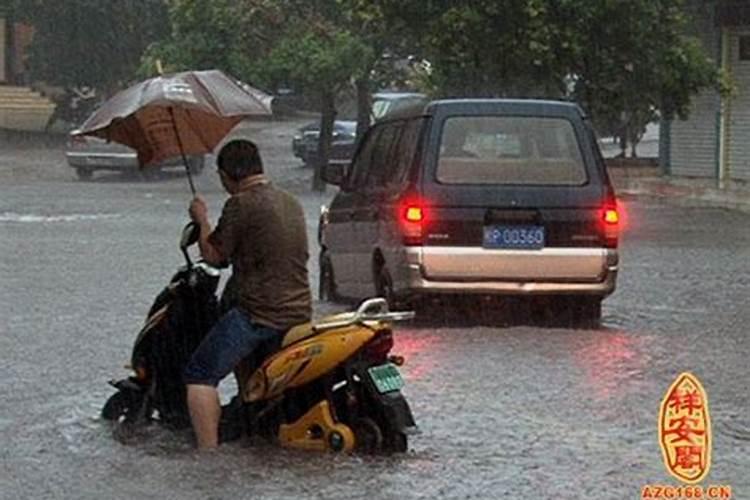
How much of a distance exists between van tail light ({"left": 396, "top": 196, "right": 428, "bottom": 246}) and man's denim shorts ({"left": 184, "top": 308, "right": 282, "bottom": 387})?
15.5 ft

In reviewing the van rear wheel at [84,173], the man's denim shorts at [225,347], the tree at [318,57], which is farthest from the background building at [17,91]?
the man's denim shorts at [225,347]

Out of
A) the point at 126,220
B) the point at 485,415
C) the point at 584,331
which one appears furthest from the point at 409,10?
the point at 485,415

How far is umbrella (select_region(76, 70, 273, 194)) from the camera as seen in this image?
9.67 m

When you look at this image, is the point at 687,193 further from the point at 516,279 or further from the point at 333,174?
the point at 516,279

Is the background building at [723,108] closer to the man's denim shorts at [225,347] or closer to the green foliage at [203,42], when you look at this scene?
the green foliage at [203,42]

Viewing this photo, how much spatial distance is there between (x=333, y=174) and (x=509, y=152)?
236cm

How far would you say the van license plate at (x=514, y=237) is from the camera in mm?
13578

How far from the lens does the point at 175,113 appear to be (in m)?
10.3

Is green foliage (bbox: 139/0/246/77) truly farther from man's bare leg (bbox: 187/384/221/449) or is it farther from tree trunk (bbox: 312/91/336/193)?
man's bare leg (bbox: 187/384/221/449)

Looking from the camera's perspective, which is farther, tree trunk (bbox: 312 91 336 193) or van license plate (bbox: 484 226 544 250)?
tree trunk (bbox: 312 91 336 193)

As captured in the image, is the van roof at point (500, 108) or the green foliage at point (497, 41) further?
the green foliage at point (497, 41)

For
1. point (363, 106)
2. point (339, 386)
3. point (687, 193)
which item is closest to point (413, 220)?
point (339, 386)

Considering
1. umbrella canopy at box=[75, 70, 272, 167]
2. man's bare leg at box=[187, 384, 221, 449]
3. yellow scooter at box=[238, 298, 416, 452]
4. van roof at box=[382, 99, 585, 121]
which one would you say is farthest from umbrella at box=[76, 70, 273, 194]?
van roof at box=[382, 99, 585, 121]

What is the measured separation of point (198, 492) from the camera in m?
8.27
